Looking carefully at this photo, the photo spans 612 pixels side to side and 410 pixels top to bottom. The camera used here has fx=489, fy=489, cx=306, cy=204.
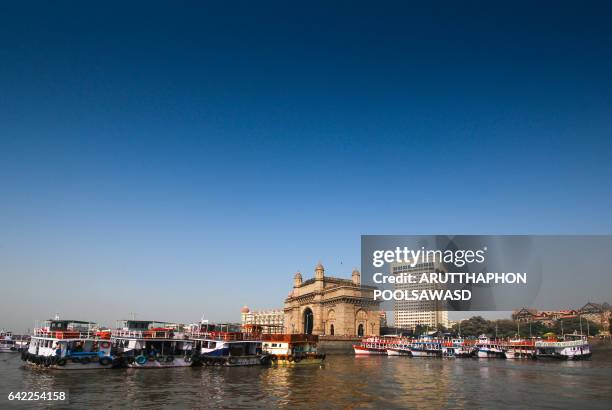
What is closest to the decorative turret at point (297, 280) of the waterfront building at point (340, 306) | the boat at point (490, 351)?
the waterfront building at point (340, 306)

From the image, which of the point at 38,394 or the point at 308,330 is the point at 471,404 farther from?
the point at 308,330

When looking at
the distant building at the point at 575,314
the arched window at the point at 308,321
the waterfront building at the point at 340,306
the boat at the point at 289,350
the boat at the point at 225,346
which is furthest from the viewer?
the distant building at the point at 575,314

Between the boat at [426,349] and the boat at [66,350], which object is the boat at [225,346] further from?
the boat at [426,349]

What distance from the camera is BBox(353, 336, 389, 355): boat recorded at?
76250mm

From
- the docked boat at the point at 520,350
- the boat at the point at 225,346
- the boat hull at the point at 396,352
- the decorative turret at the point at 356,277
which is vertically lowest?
the boat hull at the point at 396,352

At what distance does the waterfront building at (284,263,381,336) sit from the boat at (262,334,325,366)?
37128 mm

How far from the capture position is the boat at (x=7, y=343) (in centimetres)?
6738

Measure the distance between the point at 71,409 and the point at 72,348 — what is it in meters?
18.8

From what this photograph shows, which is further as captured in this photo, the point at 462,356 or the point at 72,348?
the point at 462,356

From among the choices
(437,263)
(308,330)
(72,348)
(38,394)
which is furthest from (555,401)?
(437,263)

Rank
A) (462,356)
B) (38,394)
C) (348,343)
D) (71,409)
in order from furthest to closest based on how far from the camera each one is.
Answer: (348,343) < (462,356) < (38,394) < (71,409)

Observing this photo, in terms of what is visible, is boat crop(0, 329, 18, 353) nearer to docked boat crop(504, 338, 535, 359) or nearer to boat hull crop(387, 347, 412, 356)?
boat hull crop(387, 347, 412, 356)

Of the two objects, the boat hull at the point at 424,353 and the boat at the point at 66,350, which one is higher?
the boat at the point at 66,350

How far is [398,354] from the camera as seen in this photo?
7550 centimetres
